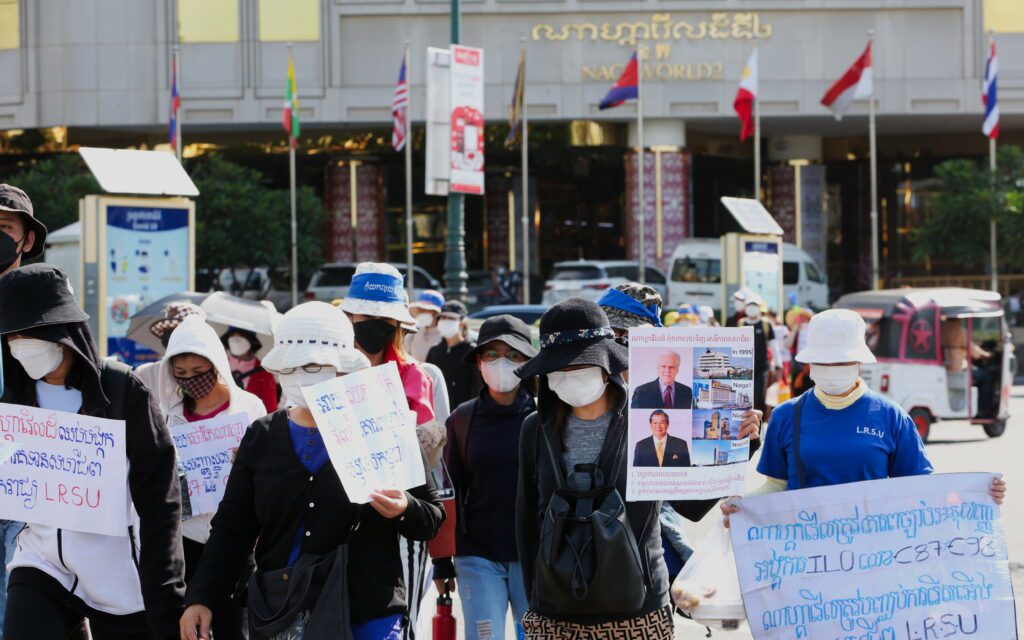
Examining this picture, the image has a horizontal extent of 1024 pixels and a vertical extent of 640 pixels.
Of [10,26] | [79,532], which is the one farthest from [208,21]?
[79,532]

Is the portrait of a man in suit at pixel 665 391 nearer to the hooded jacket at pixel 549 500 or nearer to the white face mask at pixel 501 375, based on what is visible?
the hooded jacket at pixel 549 500

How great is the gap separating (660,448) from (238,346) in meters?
4.11

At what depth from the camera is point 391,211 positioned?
156ft

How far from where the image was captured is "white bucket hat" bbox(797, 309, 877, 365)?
5320 mm

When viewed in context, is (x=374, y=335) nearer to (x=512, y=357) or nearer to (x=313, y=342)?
(x=512, y=357)

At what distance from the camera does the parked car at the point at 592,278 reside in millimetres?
34375

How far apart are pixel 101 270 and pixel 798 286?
2428 cm

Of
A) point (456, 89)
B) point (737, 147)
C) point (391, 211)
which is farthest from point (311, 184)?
point (456, 89)

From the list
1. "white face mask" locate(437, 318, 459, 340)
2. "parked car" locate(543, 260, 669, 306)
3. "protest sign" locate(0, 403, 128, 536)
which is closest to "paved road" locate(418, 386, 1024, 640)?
"protest sign" locate(0, 403, 128, 536)

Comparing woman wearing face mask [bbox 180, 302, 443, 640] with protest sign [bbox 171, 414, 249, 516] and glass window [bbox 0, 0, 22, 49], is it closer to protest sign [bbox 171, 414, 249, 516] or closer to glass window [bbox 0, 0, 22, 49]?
protest sign [bbox 171, 414, 249, 516]

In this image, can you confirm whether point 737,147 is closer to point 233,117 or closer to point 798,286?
point 798,286

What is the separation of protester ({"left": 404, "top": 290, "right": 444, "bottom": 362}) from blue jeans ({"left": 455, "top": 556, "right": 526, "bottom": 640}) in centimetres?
606

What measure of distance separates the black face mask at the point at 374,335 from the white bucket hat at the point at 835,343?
1606 millimetres

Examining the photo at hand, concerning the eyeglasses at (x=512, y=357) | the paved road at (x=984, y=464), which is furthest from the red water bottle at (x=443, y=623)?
the eyeglasses at (x=512, y=357)
